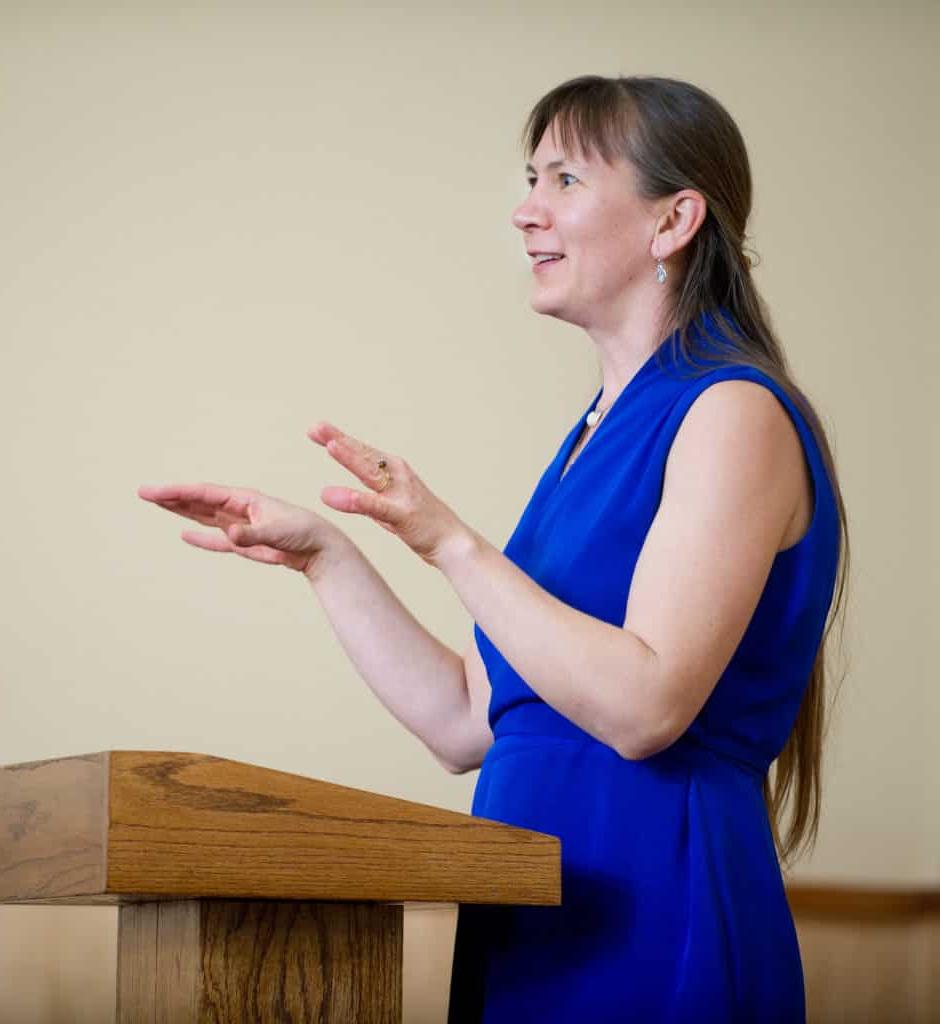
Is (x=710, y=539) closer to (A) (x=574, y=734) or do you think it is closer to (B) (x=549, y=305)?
(A) (x=574, y=734)

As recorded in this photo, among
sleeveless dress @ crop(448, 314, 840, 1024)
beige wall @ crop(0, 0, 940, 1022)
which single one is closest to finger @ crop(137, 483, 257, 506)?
sleeveless dress @ crop(448, 314, 840, 1024)

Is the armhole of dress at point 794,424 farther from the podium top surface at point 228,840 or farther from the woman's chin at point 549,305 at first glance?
the podium top surface at point 228,840

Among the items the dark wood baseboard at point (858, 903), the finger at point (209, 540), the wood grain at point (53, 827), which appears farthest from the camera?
the dark wood baseboard at point (858, 903)

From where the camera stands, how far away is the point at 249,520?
1.61 metres

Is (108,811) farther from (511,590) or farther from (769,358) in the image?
(769,358)

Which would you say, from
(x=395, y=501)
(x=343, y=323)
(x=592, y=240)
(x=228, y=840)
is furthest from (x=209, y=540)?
(x=343, y=323)

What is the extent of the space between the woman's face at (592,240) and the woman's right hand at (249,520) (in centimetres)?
36

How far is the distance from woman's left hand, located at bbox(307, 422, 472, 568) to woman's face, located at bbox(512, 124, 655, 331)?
17.9 inches

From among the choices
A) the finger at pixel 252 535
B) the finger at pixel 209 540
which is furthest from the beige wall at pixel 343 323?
the finger at pixel 252 535

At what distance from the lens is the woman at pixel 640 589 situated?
53.9 inches

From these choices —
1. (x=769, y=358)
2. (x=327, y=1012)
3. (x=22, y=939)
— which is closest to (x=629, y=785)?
(x=327, y=1012)

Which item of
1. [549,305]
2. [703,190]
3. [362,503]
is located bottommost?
[362,503]

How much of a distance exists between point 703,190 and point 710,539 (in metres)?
0.51

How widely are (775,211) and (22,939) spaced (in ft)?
7.21
